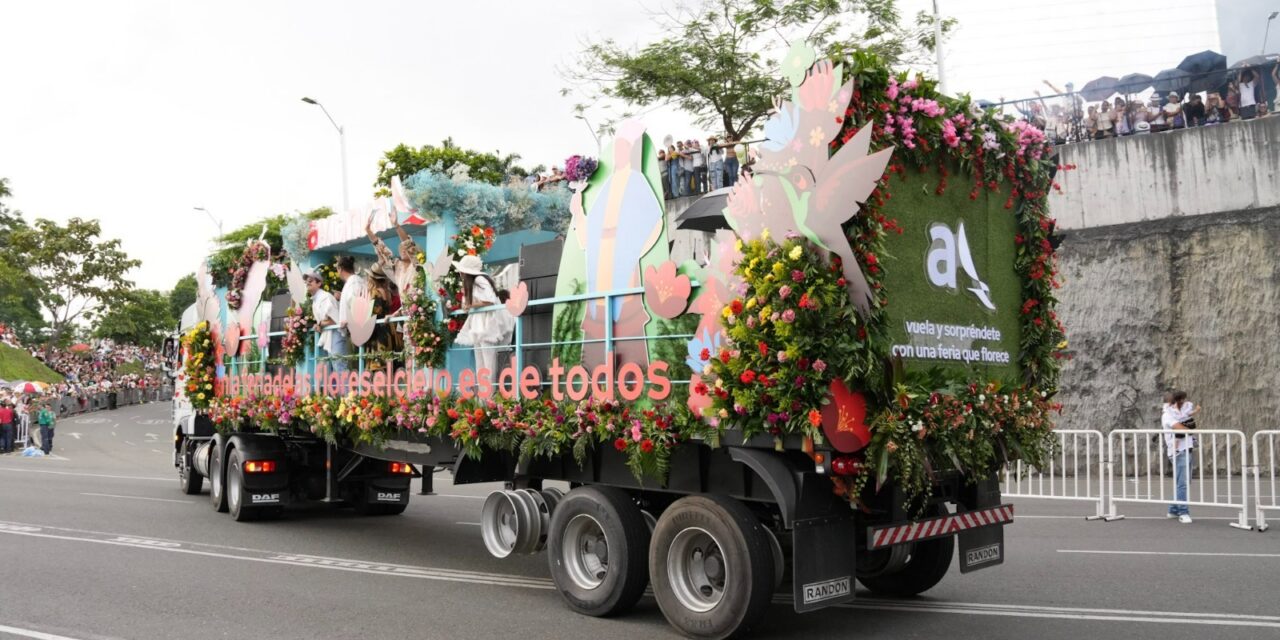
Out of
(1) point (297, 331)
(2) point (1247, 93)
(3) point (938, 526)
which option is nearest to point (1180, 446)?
(3) point (938, 526)

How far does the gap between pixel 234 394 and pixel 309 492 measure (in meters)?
1.87

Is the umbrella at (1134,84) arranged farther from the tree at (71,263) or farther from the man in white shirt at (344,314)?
the tree at (71,263)

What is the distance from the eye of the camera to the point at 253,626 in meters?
6.82

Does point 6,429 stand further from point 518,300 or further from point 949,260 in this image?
point 949,260

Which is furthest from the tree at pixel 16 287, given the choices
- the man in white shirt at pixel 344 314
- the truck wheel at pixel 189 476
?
the man in white shirt at pixel 344 314

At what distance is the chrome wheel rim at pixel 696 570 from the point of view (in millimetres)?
6277

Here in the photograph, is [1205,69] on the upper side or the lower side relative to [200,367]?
upper

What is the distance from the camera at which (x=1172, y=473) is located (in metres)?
16.4

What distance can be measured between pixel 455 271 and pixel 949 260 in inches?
169

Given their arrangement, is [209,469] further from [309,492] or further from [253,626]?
[253,626]

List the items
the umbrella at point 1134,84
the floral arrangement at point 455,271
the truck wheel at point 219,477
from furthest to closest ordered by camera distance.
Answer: the umbrella at point 1134,84 < the truck wheel at point 219,477 < the floral arrangement at point 455,271

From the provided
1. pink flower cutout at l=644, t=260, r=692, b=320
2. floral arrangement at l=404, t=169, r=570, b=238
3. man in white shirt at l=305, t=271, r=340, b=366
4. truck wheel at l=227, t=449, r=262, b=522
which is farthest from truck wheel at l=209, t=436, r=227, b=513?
pink flower cutout at l=644, t=260, r=692, b=320

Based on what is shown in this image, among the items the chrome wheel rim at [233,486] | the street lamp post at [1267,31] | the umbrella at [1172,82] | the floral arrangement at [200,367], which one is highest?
the street lamp post at [1267,31]

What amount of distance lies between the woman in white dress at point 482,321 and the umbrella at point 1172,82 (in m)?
15.7
